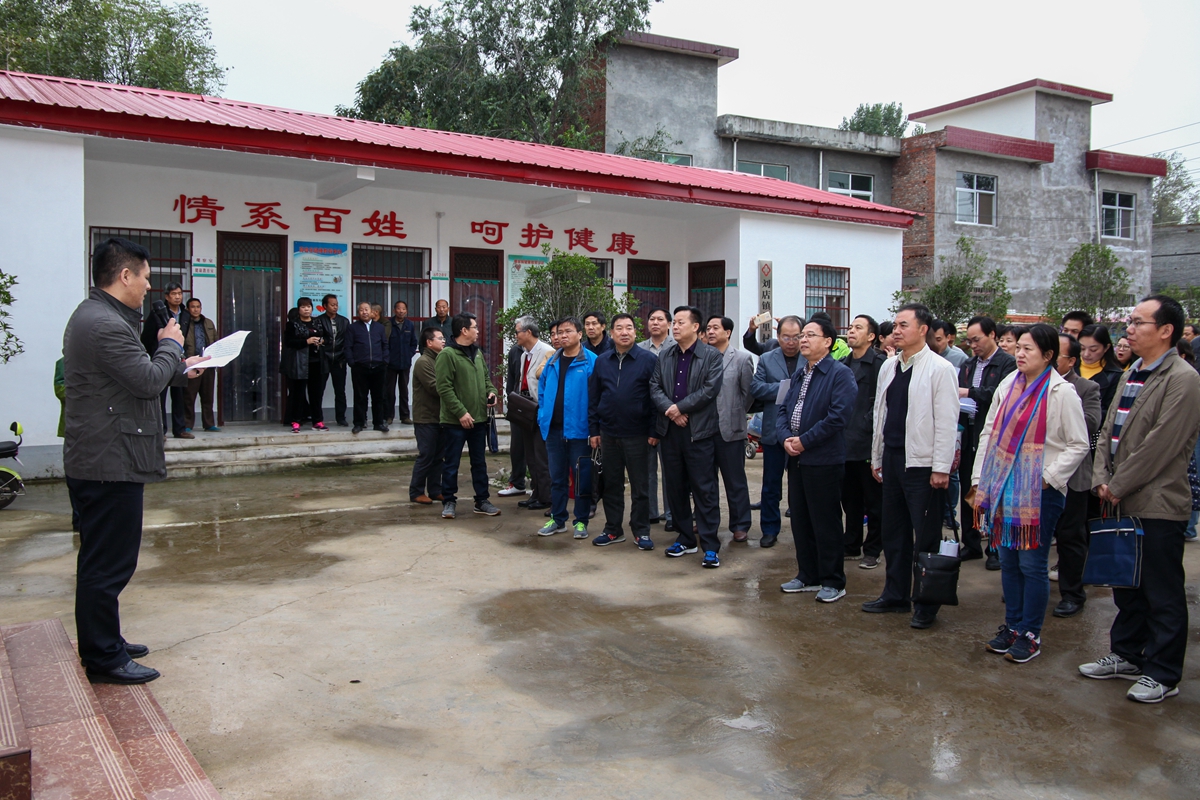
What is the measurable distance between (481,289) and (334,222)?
A: 227 centimetres

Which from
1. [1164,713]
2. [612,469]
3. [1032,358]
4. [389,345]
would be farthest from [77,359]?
[389,345]

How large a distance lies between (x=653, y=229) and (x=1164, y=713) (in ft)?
37.7

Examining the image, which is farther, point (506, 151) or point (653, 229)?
point (653, 229)

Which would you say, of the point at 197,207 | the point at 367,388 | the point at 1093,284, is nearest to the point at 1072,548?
the point at 367,388

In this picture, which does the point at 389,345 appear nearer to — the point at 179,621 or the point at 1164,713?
the point at 179,621

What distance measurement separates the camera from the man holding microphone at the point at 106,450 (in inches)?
140

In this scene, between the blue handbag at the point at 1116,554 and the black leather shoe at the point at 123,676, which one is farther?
the blue handbag at the point at 1116,554

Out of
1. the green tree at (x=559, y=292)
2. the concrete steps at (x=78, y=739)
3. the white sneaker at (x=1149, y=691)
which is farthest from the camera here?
the green tree at (x=559, y=292)

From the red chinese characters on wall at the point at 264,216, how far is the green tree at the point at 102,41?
13771mm

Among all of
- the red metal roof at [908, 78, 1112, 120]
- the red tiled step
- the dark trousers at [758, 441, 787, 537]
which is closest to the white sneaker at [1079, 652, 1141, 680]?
the dark trousers at [758, 441, 787, 537]

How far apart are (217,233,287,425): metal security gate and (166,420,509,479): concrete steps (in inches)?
21.1

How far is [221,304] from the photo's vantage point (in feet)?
36.4

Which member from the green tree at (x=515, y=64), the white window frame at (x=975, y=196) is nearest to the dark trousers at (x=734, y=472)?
the green tree at (x=515, y=64)

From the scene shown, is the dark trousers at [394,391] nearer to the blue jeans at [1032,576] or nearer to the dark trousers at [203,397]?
the dark trousers at [203,397]
